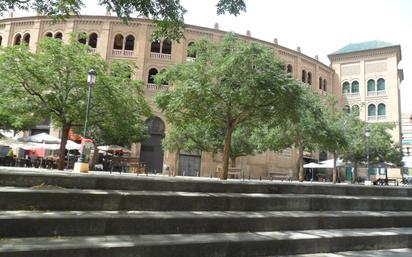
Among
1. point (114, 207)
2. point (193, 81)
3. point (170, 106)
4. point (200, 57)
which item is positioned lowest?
point (114, 207)

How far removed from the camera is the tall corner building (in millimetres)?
42094

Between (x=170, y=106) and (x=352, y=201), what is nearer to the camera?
(x=352, y=201)

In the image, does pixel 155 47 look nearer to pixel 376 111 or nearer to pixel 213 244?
pixel 376 111

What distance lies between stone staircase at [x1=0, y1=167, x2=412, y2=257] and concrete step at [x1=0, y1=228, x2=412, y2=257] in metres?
0.01

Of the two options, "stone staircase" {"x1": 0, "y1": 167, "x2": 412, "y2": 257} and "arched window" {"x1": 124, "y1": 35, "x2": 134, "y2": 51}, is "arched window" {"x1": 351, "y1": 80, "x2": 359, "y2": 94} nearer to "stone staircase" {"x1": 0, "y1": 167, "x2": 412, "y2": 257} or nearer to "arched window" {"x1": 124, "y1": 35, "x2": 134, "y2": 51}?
"arched window" {"x1": 124, "y1": 35, "x2": 134, "y2": 51}

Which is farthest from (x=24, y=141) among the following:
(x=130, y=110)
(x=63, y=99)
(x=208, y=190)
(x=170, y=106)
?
(x=208, y=190)

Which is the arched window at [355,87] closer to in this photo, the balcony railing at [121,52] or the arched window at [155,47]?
the arched window at [155,47]

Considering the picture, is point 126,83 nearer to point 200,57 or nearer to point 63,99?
point 63,99

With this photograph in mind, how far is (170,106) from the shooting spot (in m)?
13.3

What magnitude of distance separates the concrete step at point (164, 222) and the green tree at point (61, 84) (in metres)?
11.6

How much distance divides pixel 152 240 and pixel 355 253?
10.2ft

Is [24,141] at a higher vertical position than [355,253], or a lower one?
higher

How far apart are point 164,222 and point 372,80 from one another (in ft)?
148

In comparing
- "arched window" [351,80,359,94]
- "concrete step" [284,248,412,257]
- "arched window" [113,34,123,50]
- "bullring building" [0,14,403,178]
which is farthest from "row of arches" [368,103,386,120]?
"concrete step" [284,248,412,257]
